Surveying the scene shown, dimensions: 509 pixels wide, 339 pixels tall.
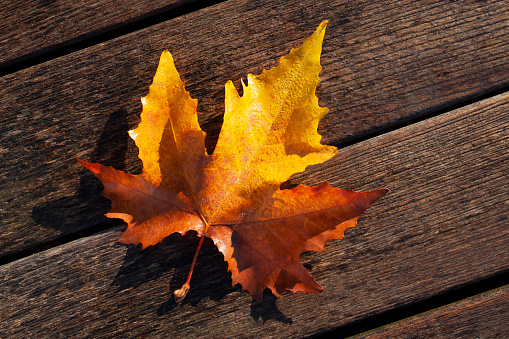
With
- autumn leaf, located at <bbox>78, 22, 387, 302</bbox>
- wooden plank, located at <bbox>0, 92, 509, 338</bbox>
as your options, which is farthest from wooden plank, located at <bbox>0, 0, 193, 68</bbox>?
wooden plank, located at <bbox>0, 92, 509, 338</bbox>

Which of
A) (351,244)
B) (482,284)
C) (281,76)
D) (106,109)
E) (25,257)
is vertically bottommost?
(482,284)

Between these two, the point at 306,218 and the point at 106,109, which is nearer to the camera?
the point at 306,218

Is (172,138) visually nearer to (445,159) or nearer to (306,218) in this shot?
(306,218)

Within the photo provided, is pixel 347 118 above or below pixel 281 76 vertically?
below

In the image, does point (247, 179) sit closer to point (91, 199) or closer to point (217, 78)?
point (217, 78)

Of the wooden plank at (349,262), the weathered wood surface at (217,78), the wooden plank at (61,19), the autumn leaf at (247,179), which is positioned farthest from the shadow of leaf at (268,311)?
the wooden plank at (61,19)

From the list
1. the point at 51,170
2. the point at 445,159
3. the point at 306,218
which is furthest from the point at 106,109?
the point at 445,159
